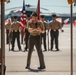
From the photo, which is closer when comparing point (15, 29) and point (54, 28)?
point (15, 29)

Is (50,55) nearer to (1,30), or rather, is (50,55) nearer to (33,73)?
(33,73)

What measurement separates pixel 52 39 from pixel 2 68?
21.1 ft

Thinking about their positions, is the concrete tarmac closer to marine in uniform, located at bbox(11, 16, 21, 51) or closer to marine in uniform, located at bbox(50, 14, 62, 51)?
marine in uniform, located at bbox(11, 16, 21, 51)

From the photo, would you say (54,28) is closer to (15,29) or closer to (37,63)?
(15,29)

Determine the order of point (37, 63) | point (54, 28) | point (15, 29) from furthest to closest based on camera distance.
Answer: point (54, 28) < point (15, 29) < point (37, 63)

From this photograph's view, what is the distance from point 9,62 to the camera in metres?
10.1

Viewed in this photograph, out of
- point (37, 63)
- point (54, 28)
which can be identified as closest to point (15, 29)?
point (54, 28)

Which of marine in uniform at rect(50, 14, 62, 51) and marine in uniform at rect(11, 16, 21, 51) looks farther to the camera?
marine in uniform at rect(50, 14, 62, 51)

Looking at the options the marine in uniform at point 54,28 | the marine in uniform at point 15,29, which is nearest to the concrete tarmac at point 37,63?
the marine in uniform at point 15,29

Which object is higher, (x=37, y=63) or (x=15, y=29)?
(x=15, y=29)

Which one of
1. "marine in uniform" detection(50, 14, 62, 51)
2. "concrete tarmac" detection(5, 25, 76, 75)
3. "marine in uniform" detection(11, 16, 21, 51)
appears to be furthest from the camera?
"marine in uniform" detection(50, 14, 62, 51)

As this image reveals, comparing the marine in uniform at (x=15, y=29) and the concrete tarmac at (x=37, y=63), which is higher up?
the marine in uniform at (x=15, y=29)

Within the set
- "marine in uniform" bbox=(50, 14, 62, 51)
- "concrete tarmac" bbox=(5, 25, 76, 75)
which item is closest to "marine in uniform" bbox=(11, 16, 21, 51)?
"concrete tarmac" bbox=(5, 25, 76, 75)

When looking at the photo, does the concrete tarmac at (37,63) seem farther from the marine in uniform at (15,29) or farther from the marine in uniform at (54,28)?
the marine in uniform at (54,28)
